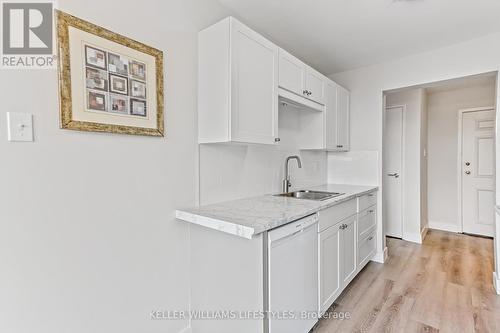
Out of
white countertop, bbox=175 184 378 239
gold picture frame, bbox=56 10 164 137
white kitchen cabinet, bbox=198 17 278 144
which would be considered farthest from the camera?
white kitchen cabinet, bbox=198 17 278 144

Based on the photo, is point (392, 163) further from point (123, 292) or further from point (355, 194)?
point (123, 292)

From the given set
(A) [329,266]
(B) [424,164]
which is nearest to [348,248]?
(A) [329,266]

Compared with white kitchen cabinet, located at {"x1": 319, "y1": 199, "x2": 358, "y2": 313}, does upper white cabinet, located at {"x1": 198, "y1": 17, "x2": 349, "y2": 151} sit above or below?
above

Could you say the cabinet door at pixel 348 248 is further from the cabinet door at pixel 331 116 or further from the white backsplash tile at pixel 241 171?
the cabinet door at pixel 331 116

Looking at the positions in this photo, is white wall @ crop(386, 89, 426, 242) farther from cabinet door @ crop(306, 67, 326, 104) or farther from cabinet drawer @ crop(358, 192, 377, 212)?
cabinet door @ crop(306, 67, 326, 104)

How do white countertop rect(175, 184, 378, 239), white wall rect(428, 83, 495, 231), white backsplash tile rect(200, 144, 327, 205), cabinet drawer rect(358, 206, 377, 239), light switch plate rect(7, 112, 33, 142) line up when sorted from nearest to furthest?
light switch plate rect(7, 112, 33, 142) < white countertop rect(175, 184, 378, 239) < white backsplash tile rect(200, 144, 327, 205) < cabinet drawer rect(358, 206, 377, 239) < white wall rect(428, 83, 495, 231)

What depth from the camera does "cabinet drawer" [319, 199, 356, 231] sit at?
183 centimetres

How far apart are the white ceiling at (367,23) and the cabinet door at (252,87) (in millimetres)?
391

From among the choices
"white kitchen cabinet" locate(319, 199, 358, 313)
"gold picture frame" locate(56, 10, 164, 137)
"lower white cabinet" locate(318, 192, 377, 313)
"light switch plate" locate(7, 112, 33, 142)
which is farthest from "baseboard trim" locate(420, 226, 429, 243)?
"light switch plate" locate(7, 112, 33, 142)

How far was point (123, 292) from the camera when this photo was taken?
1374mm

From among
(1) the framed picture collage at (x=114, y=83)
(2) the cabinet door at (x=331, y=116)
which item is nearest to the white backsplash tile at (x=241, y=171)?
(2) the cabinet door at (x=331, y=116)

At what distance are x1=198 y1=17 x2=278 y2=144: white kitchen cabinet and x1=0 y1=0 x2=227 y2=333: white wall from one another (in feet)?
0.31

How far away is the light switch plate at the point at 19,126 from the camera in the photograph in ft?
3.32

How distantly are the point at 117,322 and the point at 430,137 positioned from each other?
16.2ft
